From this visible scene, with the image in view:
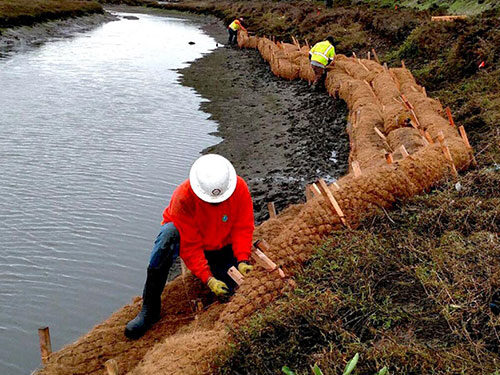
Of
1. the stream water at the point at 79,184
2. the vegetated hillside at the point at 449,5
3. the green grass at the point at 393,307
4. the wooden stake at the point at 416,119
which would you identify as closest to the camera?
the green grass at the point at 393,307

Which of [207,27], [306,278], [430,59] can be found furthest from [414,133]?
[207,27]

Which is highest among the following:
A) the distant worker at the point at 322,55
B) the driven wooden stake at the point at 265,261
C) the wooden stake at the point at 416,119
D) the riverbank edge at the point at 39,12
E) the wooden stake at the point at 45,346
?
the riverbank edge at the point at 39,12

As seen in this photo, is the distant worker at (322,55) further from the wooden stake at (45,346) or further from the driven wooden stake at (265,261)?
the wooden stake at (45,346)

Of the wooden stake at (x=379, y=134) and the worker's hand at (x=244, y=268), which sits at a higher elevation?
the wooden stake at (x=379, y=134)

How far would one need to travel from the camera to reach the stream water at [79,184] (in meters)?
6.27

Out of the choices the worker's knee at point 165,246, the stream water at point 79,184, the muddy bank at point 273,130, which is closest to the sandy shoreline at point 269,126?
the muddy bank at point 273,130

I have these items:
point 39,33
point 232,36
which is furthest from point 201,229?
point 39,33

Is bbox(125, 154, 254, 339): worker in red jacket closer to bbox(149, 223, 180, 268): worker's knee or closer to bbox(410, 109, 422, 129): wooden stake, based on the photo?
bbox(149, 223, 180, 268): worker's knee

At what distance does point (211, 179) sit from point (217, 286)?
95 centimetres

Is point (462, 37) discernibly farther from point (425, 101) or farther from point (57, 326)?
point (57, 326)

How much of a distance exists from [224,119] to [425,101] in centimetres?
622

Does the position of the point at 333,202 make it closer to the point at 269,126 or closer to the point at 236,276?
the point at 236,276

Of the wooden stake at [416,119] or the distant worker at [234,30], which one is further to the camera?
the distant worker at [234,30]

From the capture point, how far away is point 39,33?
2945cm
